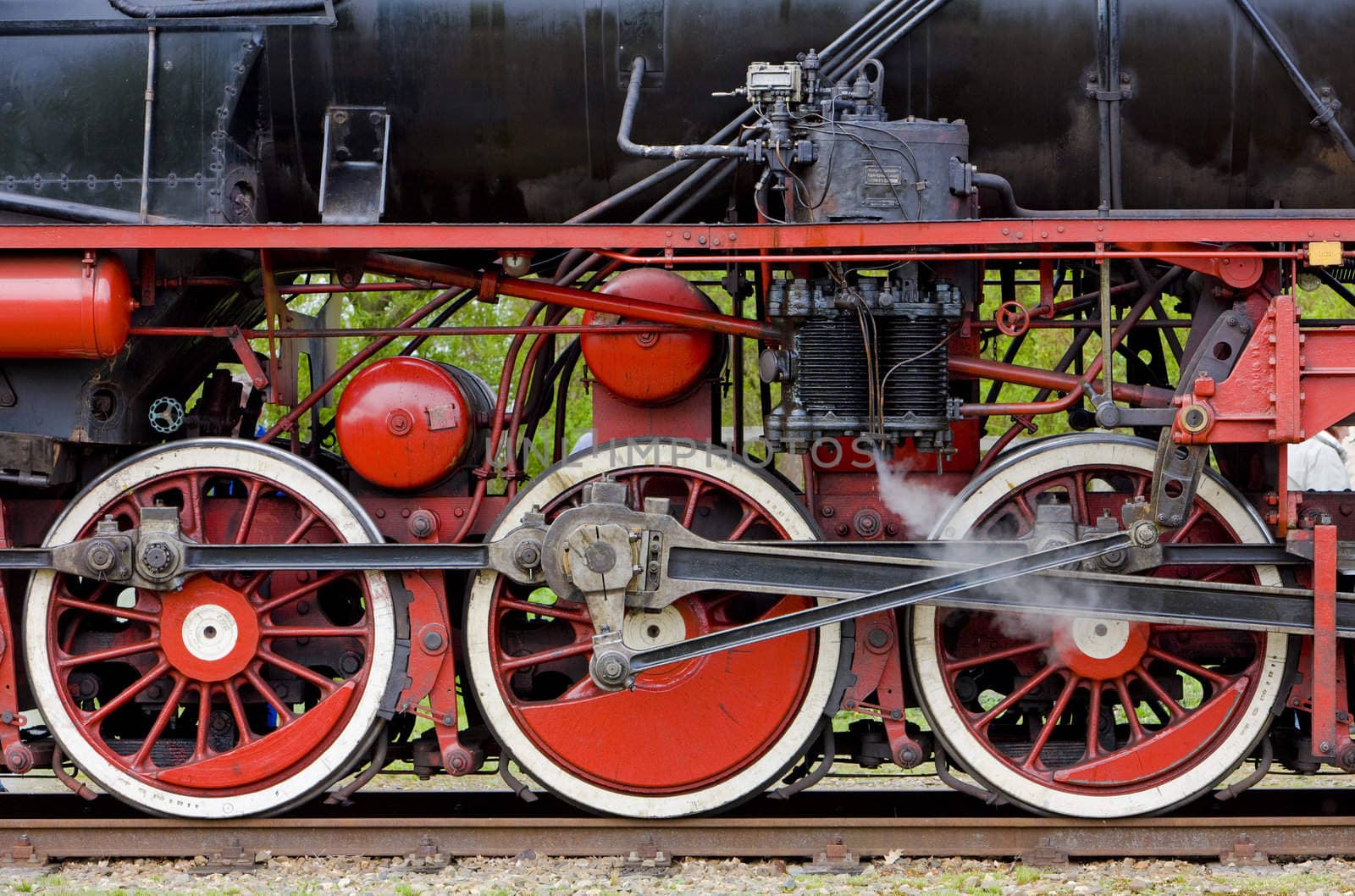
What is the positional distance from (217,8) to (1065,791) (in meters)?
4.07

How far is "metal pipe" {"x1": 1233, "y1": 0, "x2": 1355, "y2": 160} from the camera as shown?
507 centimetres

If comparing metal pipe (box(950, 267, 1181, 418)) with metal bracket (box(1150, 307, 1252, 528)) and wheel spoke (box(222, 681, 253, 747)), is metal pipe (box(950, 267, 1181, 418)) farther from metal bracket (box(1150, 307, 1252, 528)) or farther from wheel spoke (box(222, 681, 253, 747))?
wheel spoke (box(222, 681, 253, 747))

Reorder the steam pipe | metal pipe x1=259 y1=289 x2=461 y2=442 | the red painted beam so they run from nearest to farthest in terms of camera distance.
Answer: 1. the red painted beam
2. the steam pipe
3. metal pipe x1=259 y1=289 x2=461 y2=442

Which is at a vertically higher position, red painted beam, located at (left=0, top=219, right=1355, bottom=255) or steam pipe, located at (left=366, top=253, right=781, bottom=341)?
red painted beam, located at (left=0, top=219, right=1355, bottom=255)

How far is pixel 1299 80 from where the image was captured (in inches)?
200

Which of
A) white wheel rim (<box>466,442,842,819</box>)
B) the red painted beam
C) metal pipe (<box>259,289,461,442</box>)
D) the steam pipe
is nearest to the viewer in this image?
the red painted beam

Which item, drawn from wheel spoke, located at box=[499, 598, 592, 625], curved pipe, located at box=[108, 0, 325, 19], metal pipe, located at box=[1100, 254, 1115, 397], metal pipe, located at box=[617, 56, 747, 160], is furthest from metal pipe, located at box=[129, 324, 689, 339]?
metal pipe, located at box=[1100, 254, 1115, 397]

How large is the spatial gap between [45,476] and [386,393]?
1.25 meters

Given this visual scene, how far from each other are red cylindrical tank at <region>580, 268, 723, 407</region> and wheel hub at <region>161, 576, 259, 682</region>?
1553 millimetres

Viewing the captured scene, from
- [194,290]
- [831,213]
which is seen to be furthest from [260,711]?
[831,213]

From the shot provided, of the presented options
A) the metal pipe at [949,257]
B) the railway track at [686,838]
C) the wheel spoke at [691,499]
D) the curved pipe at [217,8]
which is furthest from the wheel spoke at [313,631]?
the curved pipe at [217,8]

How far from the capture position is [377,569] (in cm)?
525

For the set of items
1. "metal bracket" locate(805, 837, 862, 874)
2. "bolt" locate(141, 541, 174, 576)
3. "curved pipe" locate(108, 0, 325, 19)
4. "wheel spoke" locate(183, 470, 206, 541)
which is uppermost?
"curved pipe" locate(108, 0, 325, 19)

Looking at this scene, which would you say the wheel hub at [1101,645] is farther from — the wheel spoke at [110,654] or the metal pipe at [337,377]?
the wheel spoke at [110,654]
